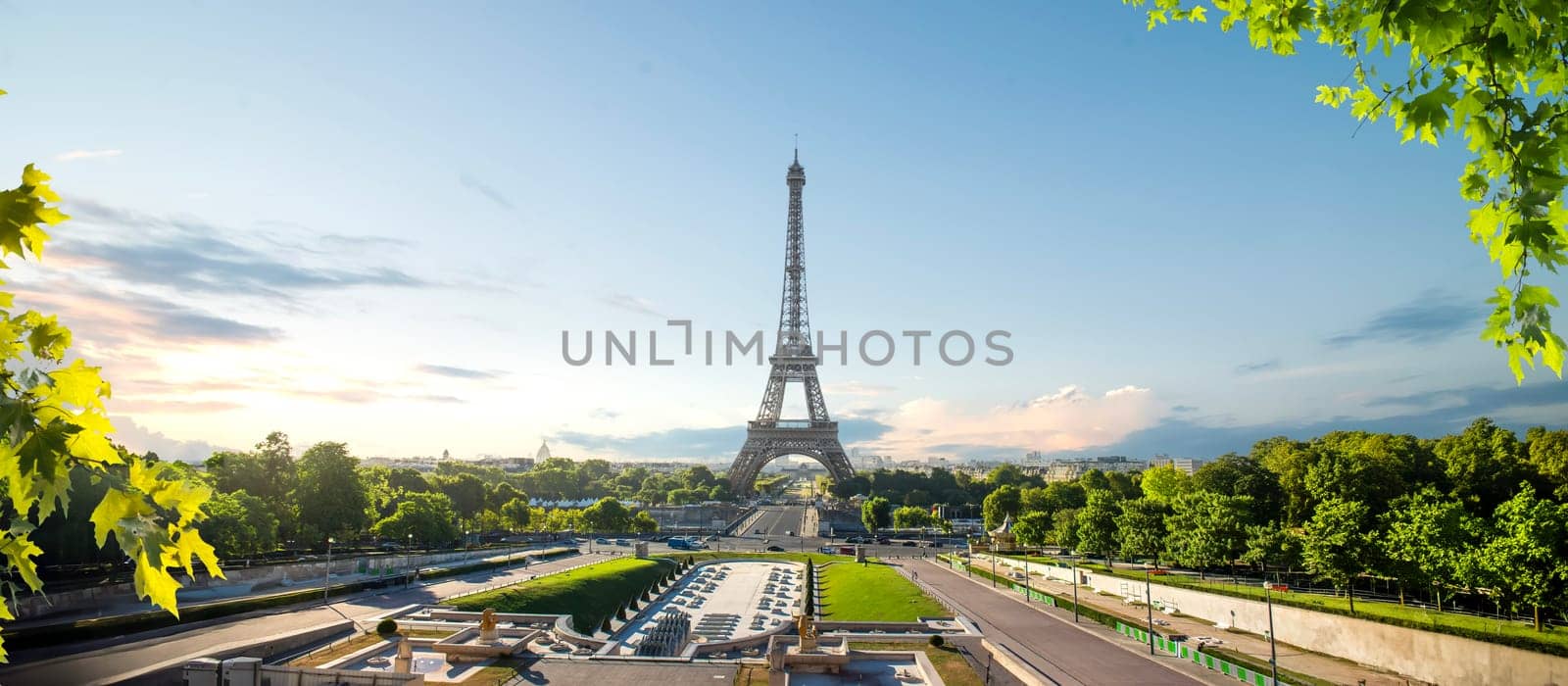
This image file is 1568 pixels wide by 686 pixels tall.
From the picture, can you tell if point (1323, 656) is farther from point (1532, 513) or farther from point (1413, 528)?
point (1532, 513)

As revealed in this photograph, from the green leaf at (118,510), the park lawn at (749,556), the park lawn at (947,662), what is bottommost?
the park lawn at (749,556)

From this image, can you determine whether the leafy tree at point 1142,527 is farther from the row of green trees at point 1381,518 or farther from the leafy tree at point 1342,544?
the leafy tree at point 1342,544

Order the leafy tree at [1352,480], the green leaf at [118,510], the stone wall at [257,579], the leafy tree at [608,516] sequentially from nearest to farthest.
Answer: the green leaf at [118,510] < the stone wall at [257,579] < the leafy tree at [1352,480] < the leafy tree at [608,516]

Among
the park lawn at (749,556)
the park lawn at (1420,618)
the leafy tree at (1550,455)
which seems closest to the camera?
the park lawn at (1420,618)

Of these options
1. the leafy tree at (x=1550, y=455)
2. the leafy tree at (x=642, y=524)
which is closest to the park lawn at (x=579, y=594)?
the leafy tree at (x=642, y=524)

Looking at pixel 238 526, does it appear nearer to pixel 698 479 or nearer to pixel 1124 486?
pixel 1124 486

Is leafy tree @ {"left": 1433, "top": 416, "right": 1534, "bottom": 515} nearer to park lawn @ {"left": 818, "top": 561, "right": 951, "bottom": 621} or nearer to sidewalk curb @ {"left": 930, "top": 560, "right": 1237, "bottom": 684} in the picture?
sidewalk curb @ {"left": 930, "top": 560, "right": 1237, "bottom": 684}

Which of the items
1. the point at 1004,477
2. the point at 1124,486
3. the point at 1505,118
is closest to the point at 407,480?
the point at 1124,486

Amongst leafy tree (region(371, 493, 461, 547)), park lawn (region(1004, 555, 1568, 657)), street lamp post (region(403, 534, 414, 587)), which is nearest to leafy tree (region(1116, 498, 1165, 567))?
park lawn (region(1004, 555, 1568, 657))
